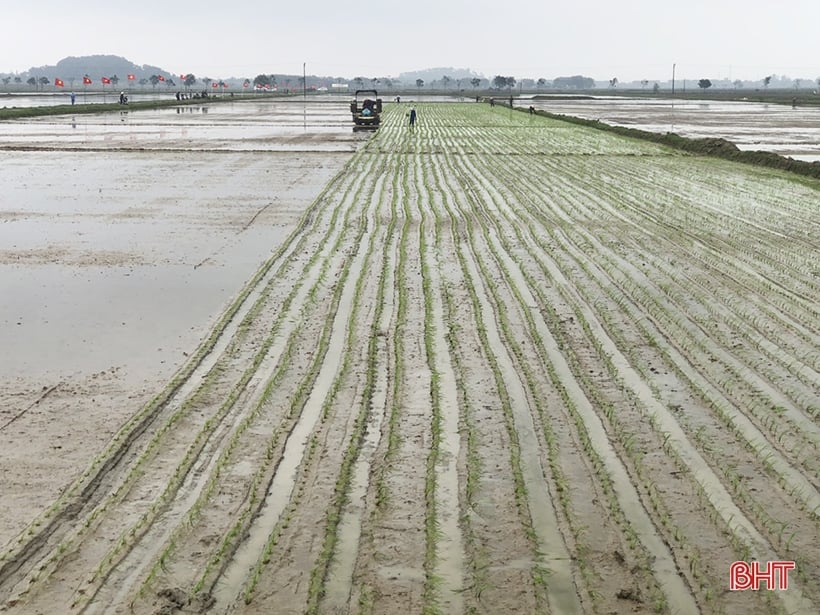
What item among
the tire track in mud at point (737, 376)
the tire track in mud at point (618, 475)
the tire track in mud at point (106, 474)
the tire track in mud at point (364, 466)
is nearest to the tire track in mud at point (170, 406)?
the tire track in mud at point (106, 474)

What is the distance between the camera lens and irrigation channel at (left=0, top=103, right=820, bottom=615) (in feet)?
14.0

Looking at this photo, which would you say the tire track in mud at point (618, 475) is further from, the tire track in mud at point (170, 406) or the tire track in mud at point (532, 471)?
the tire track in mud at point (170, 406)

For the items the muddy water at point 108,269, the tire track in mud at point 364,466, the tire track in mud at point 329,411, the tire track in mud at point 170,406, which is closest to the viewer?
the tire track in mud at point 364,466

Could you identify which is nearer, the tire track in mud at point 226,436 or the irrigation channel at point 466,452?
the irrigation channel at point 466,452

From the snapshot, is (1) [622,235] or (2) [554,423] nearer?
(2) [554,423]

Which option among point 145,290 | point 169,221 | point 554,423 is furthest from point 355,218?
point 554,423

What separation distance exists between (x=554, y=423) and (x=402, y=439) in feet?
3.47

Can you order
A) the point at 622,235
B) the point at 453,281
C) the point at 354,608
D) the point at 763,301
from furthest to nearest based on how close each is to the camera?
the point at 622,235
the point at 453,281
the point at 763,301
the point at 354,608

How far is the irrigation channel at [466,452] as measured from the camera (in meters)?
4.26

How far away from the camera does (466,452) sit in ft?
18.5

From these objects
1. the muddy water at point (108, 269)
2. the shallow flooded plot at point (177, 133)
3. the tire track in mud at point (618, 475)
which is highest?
the shallow flooded plot at point (177, 133)

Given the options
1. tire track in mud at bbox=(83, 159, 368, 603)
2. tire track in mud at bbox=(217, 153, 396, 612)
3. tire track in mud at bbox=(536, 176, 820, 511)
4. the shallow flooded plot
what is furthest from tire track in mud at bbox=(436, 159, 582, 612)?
the shallow flooded plot

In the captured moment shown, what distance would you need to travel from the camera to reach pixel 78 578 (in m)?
4.27

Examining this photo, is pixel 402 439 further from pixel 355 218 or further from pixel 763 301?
pixel 355 218
